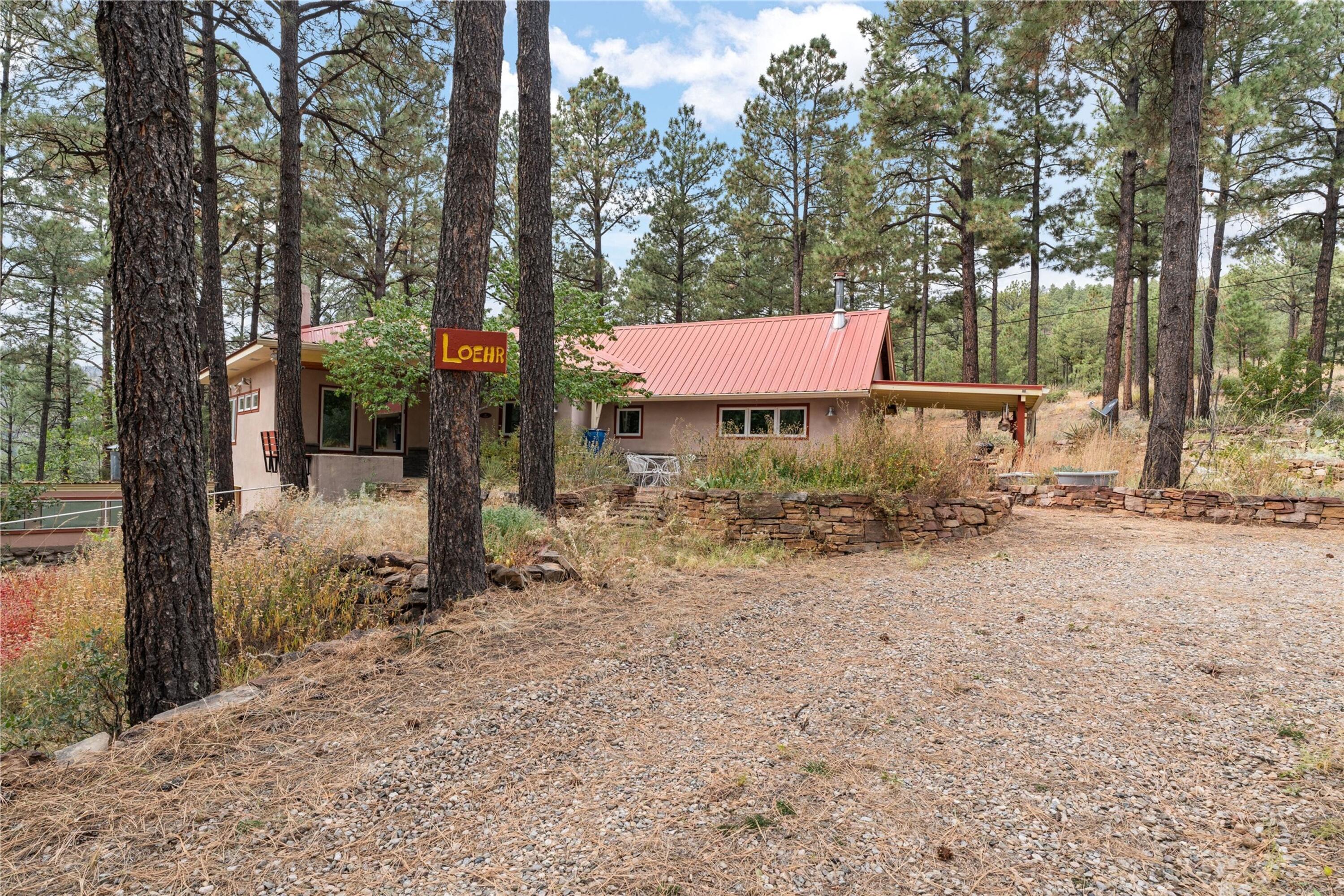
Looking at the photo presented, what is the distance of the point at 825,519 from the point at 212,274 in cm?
981

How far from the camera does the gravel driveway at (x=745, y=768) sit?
1.91 m

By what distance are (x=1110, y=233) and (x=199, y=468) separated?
25661 mm

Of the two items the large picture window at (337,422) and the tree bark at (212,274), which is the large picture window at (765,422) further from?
the tree bark at (212,274)

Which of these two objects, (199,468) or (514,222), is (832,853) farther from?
(514,222)

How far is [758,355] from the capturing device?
15.6 m

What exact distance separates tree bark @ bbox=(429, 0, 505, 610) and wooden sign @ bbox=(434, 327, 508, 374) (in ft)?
0.40

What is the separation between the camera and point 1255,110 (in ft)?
38.2

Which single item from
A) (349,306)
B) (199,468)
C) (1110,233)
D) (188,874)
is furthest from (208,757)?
(349,306)

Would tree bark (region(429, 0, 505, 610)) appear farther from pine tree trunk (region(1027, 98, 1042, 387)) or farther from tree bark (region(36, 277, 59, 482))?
tree bark (region(36, 277, 59, 482))

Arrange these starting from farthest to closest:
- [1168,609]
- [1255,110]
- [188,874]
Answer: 1. [1255,110]
2. [1168,609]
3. [188,874]

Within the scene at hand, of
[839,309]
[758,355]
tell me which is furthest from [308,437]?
[839,309]

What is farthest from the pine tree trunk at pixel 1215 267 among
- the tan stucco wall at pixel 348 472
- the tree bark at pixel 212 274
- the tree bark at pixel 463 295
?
the tree bark at pixel 212 274

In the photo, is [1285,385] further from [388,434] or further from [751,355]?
[388,434]

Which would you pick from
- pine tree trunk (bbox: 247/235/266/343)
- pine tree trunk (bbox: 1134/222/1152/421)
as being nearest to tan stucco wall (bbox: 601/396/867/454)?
pine tree trunk (bbox: 247/235/266/343)
